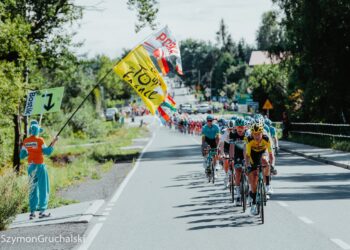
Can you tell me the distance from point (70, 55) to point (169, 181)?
9464 millimetres

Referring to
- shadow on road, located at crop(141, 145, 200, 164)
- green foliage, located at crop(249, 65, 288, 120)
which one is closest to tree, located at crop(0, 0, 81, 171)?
shadow on road, located at crop(141, 145, 200, 164)

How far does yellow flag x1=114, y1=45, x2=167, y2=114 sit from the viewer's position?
16.0 metres

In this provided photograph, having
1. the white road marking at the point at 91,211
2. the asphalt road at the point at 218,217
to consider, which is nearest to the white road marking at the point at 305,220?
the asphalt road at the point at 218,217

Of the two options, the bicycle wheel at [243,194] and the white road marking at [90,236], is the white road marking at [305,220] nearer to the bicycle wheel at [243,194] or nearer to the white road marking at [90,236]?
the bicycle wheel at [243,194]

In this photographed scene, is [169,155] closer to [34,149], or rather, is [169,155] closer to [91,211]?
[91,211]

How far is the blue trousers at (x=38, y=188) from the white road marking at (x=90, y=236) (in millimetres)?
1834

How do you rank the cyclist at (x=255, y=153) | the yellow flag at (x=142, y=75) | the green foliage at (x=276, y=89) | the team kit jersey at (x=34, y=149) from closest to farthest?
the cyclist at (x=255, y=153) → the team kit jersey at (x=34, y=149) → the yellow flag at (x=142, y=75) → the green foliage at (x=276, y=89)

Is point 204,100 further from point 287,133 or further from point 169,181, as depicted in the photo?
point 169,181

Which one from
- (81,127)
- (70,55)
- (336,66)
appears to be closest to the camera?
(70,55)

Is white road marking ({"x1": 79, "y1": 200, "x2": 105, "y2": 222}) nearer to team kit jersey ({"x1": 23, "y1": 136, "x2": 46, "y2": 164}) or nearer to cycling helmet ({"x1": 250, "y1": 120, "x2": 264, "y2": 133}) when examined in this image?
team kit jersey ({"x1": 23, "y1": 136, "x2": 46, "y2": 164})

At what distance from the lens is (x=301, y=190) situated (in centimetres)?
1678

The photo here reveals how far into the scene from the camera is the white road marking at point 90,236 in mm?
10023

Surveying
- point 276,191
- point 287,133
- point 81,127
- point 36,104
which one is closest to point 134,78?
point 36,104

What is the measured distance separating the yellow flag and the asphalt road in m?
2.45
